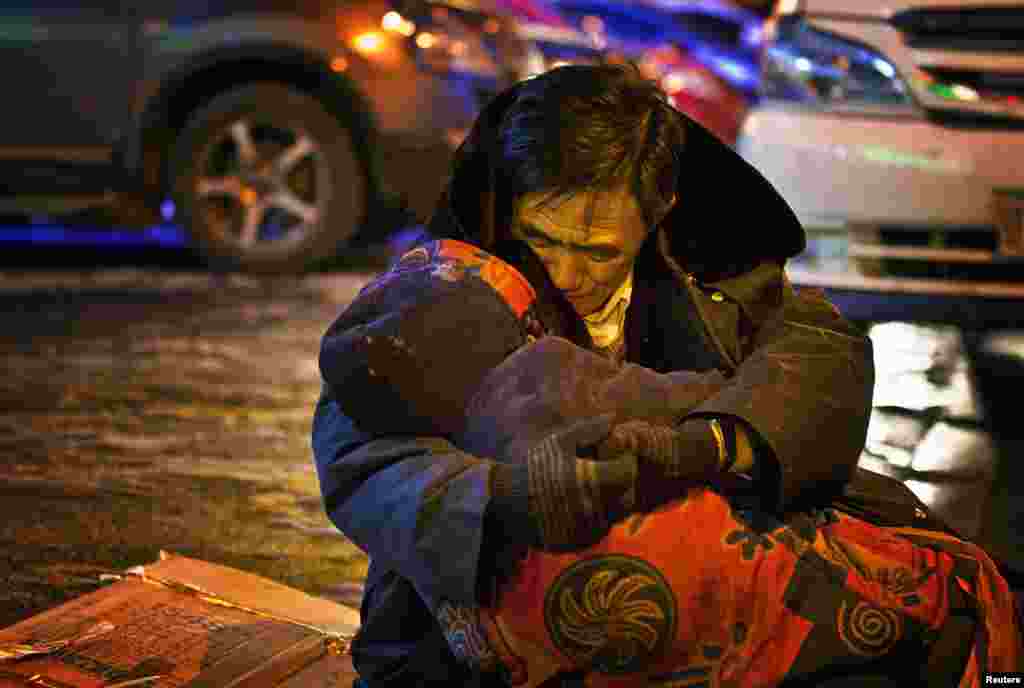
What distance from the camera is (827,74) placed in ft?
17.3

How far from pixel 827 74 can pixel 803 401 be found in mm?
3327

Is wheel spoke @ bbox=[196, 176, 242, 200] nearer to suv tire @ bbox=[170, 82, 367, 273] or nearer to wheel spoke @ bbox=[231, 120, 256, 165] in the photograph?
suv tire @ bbox=[170, 82, 367, 273]

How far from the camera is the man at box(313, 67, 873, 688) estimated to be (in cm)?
197

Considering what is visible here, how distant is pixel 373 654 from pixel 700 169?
96 cm

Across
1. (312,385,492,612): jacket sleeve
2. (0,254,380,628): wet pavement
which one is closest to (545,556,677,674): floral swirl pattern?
(312,385,492,612): jacket sleeve

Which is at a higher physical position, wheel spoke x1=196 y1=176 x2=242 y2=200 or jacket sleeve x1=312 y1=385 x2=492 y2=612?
jacket sleeve x1=312 y1=385 x2=492 y2=612

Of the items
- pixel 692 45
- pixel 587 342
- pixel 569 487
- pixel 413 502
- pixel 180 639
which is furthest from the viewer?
pixel 692 45

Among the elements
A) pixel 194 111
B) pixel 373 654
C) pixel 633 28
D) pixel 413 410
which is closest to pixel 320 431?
pixel 413 410

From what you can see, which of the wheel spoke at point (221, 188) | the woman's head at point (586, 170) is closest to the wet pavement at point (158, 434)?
the wheel spoke at point (221, 188)

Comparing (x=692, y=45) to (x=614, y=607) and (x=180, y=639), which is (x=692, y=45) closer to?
(x=180, y=639)

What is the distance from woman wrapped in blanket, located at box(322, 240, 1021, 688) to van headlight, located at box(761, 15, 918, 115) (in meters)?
3.27

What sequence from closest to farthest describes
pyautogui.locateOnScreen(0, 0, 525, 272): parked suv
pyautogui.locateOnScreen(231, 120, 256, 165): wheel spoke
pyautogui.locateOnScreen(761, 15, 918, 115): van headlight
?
1. pyautogui.locateOnScreen(761, 15, 918, 115): van headlight
2. pyautogui.locateOnScreen(0, 0, 525, 272): parked suv
3. pyautogui.locateOnScreen(231, 120, 256, 165): wheel spoke

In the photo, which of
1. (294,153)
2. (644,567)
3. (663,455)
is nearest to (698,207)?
(663,455)

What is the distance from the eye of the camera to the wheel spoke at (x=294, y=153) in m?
7.41
